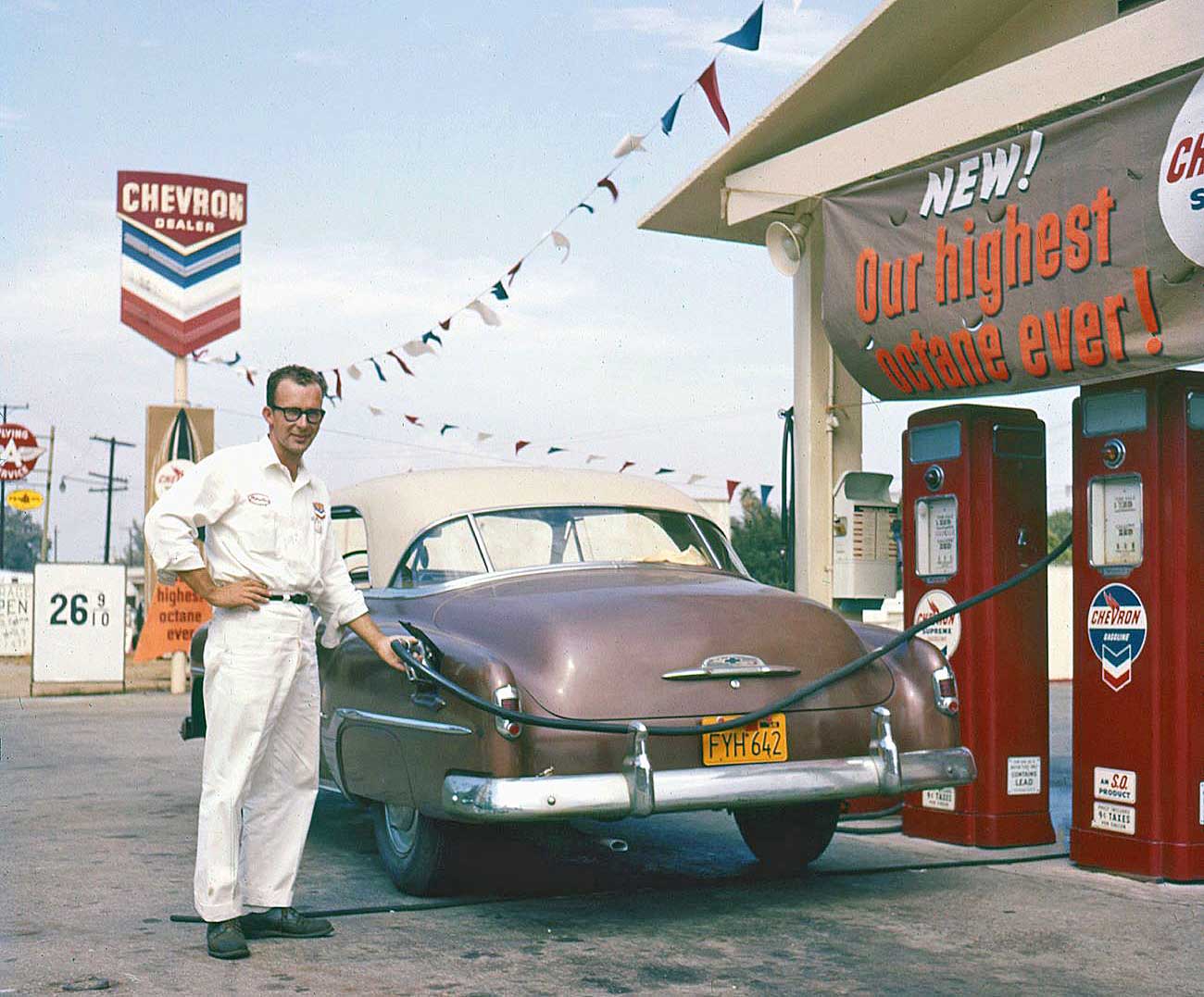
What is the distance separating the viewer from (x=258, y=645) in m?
4.97

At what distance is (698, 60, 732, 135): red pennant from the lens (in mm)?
9688

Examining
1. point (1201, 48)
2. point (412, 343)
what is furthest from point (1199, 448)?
point (412, 343)

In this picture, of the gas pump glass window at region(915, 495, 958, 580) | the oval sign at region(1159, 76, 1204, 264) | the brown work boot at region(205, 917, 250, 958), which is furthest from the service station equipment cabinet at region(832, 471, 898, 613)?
the brown work boot at region(205, 917, 250, 958)

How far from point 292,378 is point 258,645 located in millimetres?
940

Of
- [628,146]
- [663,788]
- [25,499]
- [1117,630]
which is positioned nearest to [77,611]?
[628,146]

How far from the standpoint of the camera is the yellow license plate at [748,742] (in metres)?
5.22

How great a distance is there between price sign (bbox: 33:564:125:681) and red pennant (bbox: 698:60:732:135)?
11.2 meters

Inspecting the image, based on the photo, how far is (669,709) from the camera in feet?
17.1

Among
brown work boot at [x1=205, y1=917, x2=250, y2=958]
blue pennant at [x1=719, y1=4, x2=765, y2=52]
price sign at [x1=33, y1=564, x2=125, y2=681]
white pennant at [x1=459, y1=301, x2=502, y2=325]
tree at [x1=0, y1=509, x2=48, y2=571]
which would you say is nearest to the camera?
brown work boot at [x1=205, y1=917, x2=250, y2=958]

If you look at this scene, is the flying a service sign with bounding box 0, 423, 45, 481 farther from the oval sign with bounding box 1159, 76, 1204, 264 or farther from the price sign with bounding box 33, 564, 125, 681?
the oval sign with bounding box 1159, 76, 1204, 264

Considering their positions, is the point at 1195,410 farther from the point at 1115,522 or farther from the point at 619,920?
the point at 619,920

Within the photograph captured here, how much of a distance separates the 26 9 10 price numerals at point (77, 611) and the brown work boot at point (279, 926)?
14143 mm

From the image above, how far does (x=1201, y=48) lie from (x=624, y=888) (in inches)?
173

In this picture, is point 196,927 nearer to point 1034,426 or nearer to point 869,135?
point 1034,426
